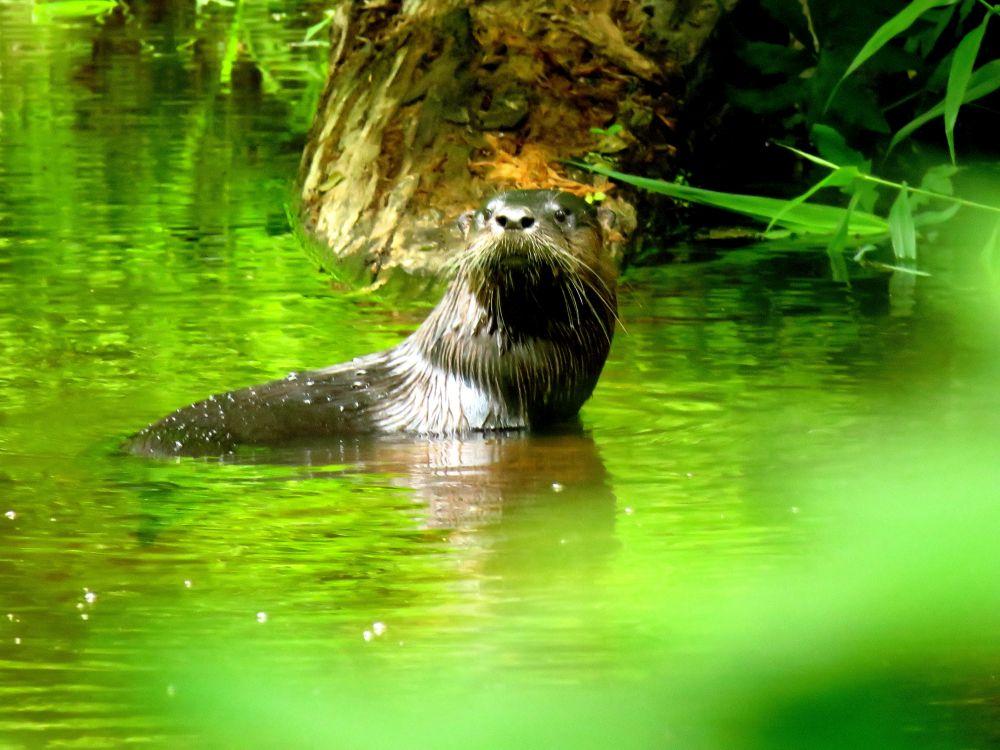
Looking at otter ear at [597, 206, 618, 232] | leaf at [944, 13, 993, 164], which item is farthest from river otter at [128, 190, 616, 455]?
leaf at [944, 13, 993, 164]

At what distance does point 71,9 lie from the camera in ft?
43.3

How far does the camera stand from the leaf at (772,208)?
17.3 ft

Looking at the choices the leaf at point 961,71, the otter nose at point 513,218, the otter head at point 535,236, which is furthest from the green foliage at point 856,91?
the otter nose at point 513,218

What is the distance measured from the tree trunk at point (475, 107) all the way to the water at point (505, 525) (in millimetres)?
346

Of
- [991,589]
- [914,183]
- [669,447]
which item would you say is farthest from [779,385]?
[991,589]

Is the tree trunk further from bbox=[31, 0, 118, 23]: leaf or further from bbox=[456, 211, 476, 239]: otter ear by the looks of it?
bbox=[31, 0, 118, 23]: leaf

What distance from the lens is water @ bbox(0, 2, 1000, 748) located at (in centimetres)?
261

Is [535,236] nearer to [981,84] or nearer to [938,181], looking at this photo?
[981,84]

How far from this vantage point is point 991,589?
1871 millimetres

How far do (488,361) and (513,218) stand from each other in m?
0.40

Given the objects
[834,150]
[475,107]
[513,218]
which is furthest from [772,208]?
[475,107]

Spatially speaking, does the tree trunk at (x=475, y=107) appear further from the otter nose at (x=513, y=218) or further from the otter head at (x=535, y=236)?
the otter nose at (x=513, y=218)

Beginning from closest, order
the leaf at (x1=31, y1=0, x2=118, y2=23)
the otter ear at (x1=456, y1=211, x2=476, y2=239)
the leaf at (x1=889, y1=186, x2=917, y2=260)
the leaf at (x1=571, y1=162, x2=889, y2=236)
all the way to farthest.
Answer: the otter ear at (x1=456, y1=211, x2=476, y2=239), the leaf at (x1=889, y1=186, x2=917, y2=260), the leaf at (x1=571, y1=162, x2=889, y2=236), the leaf at (x1=31, y1=0, x2=118, y2=23)

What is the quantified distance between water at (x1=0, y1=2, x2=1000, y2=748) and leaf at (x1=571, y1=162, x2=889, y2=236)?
0.71ft
